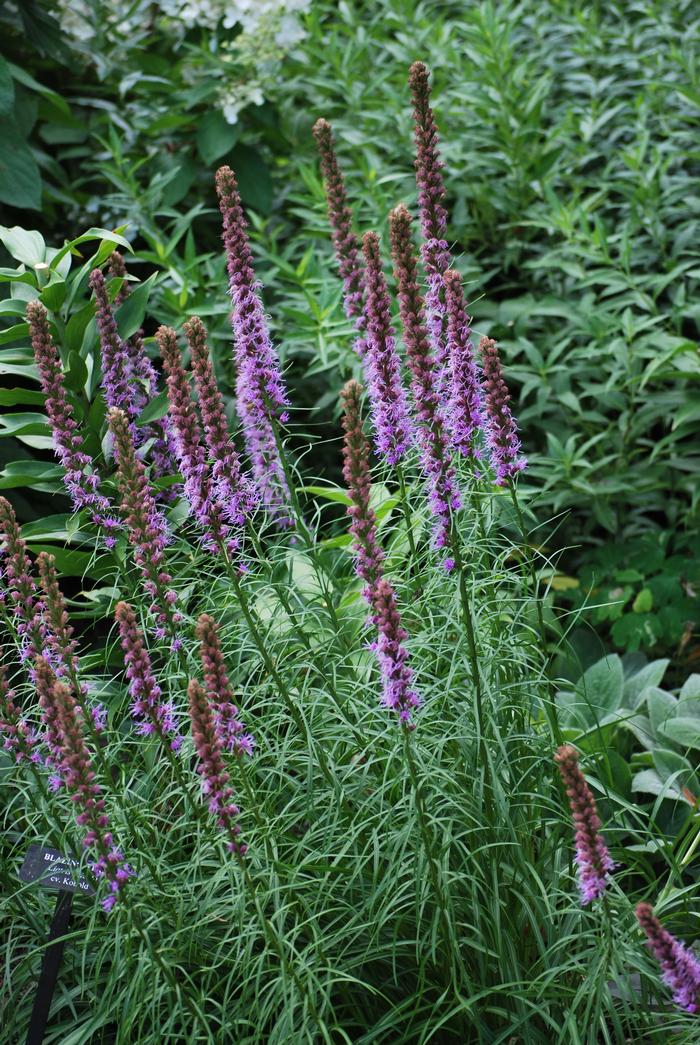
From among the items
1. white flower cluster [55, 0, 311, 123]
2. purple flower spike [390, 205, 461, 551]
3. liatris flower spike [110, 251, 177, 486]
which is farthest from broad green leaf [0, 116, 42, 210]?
purple flower spike [390, 205, 461, 551]

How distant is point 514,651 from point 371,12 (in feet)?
19.4

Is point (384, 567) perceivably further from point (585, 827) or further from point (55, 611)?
point (585, 827)

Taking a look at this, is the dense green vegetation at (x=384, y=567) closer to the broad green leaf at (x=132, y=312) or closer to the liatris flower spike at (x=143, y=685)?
the broad green leaf at (x=132, y=312)

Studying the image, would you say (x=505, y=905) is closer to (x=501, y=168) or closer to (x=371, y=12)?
(x=501, y=168)

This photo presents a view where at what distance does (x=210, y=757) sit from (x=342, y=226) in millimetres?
1733

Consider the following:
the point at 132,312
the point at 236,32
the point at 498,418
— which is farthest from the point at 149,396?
the point at 236,32

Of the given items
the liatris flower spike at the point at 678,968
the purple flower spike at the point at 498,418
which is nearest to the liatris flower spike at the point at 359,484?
the purple flower spike at the point at 498,418

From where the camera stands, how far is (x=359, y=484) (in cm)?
238

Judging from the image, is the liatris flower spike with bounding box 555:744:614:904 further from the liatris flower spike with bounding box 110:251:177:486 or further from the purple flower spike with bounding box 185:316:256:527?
the liatris flower spike with bounding box 110:251:177:486

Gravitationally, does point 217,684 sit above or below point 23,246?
below

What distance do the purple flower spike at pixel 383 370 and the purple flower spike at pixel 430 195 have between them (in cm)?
16

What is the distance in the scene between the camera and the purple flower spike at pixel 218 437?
9.16 feet

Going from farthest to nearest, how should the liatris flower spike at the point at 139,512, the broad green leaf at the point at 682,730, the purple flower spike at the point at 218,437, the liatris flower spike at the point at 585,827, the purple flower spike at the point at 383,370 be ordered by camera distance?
the broad green leaf at the point at 682,730, the purple flower spike at the point at 383,370, the purple flower spike at the point at 218,437, the liatris flower spike at the point at 139,512, the liatris flower spike at the point at 585,827

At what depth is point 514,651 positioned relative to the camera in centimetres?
318
